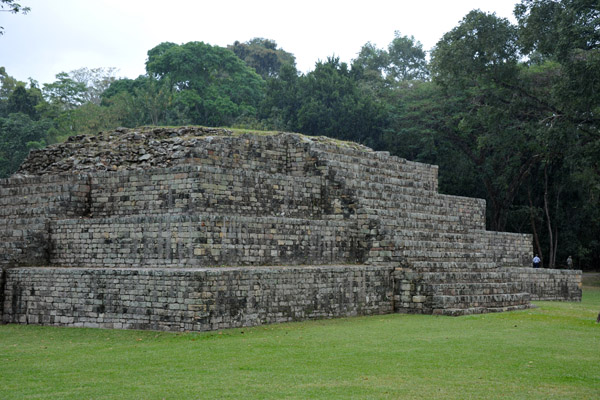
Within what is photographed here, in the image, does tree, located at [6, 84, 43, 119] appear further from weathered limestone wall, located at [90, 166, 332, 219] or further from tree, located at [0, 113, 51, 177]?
weathered limestone wall, located at [90, 166, 332, 219]

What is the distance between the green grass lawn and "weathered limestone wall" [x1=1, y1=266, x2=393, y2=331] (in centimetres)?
37

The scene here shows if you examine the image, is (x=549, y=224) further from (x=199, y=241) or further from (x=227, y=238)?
(x=199, y=241)

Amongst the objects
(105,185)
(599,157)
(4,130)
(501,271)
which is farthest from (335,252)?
(4,130)

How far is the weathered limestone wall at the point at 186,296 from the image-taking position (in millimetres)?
12562

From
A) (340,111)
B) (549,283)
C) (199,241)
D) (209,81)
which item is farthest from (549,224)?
(199,241)

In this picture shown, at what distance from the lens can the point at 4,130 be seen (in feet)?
131

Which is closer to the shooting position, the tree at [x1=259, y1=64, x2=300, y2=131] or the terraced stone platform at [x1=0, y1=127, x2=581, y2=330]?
the terraced stone platform at [x1=0, y1=127, x2=581, y2=330]

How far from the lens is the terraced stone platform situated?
13.4 meters

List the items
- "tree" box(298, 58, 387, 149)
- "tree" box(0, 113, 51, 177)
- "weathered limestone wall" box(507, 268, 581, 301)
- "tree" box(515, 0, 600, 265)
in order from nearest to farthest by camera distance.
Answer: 1. "weathered limestone wall" box(507, 268, 581, 301)
2. "tree" box(515, 0, 600, 265)
3. "tree" box(0, 113, 51, 177)
4. "tree" box(298, 58, 387, 149)

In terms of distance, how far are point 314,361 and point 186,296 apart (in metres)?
3.50

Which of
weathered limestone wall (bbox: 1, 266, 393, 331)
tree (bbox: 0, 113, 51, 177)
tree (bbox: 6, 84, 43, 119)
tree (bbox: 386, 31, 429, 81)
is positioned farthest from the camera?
tree (bbox: 386, 31, 429, 81)

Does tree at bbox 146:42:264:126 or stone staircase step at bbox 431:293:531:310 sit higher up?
tree at bbox 146:42:264:126

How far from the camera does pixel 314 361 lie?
979 cm

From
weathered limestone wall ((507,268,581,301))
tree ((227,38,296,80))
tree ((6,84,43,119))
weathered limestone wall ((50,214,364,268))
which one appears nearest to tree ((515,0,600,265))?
weathered limestone wall ((507,268,581,301))
